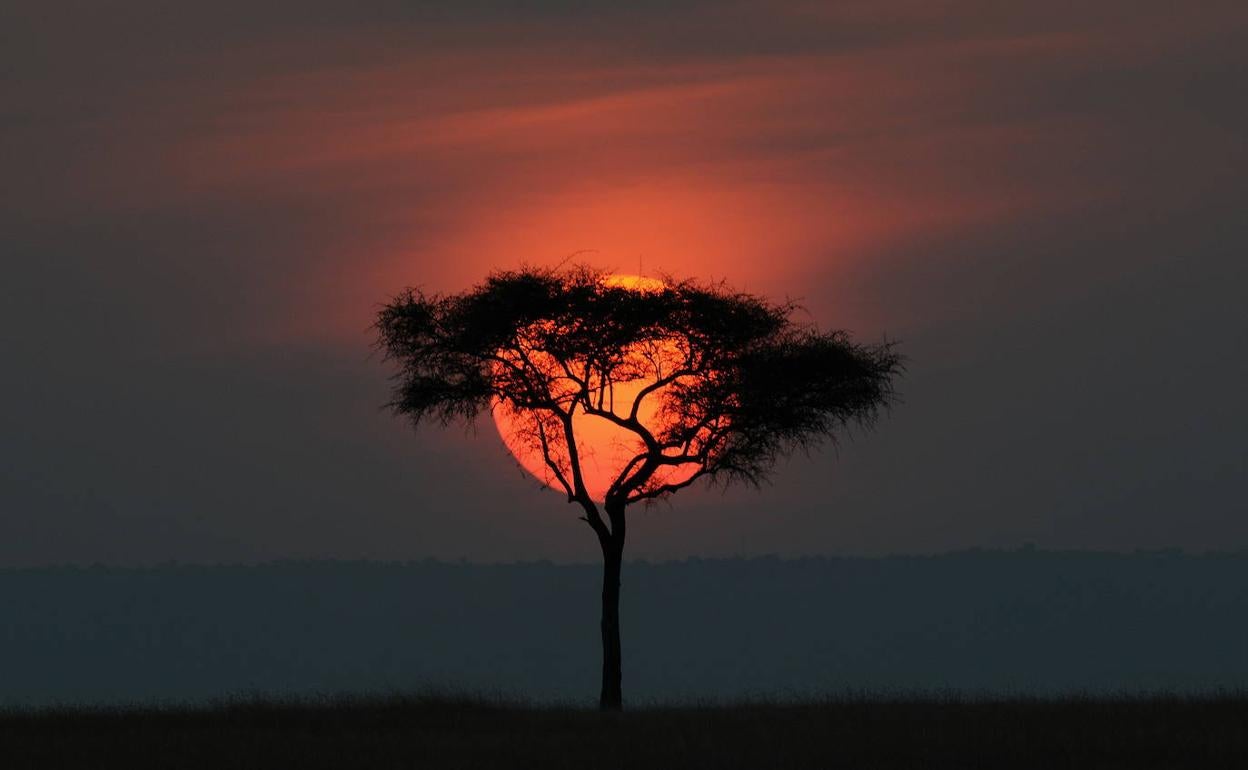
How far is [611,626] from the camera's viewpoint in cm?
4312

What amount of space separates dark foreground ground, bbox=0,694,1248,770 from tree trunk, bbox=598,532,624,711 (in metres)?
2.00

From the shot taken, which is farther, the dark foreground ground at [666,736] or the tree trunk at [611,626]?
the tree trunk at [611,626]

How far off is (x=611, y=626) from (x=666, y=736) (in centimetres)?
972

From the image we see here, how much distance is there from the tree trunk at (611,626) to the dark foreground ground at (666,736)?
2.00 metres

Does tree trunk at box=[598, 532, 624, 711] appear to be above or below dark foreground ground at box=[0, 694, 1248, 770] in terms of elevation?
above

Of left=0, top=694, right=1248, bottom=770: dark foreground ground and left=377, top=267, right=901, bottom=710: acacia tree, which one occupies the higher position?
left=377, top=267, right=901, bottom=710: acacia tree

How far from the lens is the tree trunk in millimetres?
42688

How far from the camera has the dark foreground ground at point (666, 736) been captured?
101 ft

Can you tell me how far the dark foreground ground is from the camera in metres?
30.7

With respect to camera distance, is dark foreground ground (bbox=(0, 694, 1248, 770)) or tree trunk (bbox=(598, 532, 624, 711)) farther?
tree trunk (bbox=(598, 532, 624, 711))

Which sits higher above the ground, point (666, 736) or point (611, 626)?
point (611, 626)

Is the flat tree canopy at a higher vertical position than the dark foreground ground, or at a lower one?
higher

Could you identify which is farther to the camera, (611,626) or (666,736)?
(611,626)

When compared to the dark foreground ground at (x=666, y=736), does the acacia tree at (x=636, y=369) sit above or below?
above
